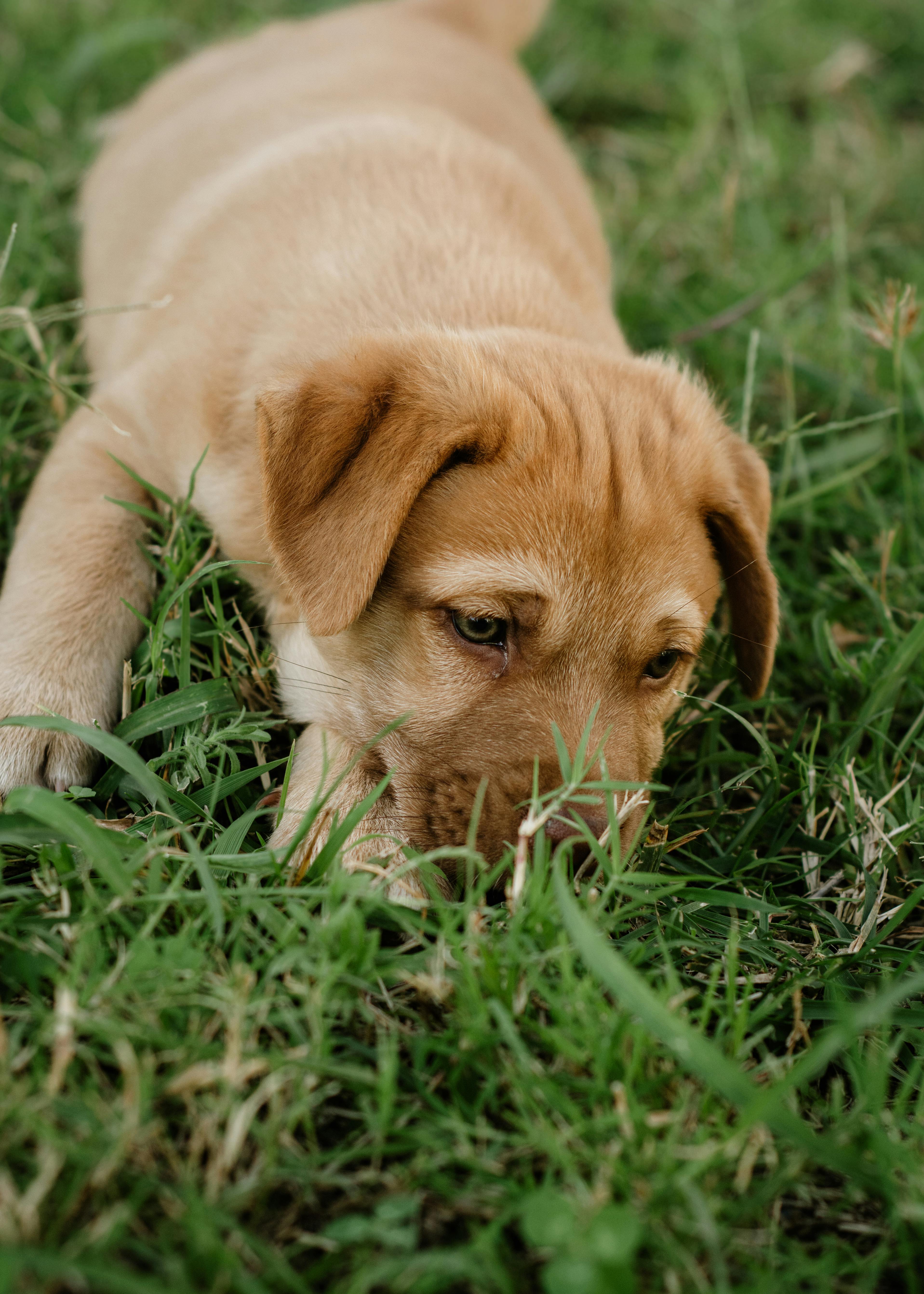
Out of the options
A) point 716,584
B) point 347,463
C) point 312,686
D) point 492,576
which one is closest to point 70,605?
point 312,686

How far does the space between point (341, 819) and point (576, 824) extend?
561 mm

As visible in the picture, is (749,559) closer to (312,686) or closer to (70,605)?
(312,686)

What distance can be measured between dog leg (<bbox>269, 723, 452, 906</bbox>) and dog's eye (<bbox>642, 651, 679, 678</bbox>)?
71cm

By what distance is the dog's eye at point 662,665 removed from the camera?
2619 mm

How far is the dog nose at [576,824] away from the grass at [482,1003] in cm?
7

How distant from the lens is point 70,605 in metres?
2.75

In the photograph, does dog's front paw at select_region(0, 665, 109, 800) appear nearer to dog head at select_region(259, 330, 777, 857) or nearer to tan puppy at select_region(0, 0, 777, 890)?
tan puppy at select_region(0, 0, 777, 890)

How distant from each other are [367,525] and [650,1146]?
1.26 m

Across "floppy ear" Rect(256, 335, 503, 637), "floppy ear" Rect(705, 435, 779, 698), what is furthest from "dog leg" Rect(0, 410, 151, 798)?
"floppy ear" Rect(705, 435, 779, 698)

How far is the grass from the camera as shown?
5.23 feet

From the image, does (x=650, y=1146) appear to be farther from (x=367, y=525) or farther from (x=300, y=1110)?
(x=367, y=525)

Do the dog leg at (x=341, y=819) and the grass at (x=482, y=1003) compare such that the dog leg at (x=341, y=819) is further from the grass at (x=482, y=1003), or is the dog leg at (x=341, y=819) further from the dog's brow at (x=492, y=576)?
the dog's brow at (x=492, y=576)

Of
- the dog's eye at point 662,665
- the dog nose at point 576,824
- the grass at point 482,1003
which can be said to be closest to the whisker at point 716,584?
the dog's eye at point 662,665

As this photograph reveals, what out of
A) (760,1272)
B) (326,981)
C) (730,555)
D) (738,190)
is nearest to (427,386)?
(730,555)
